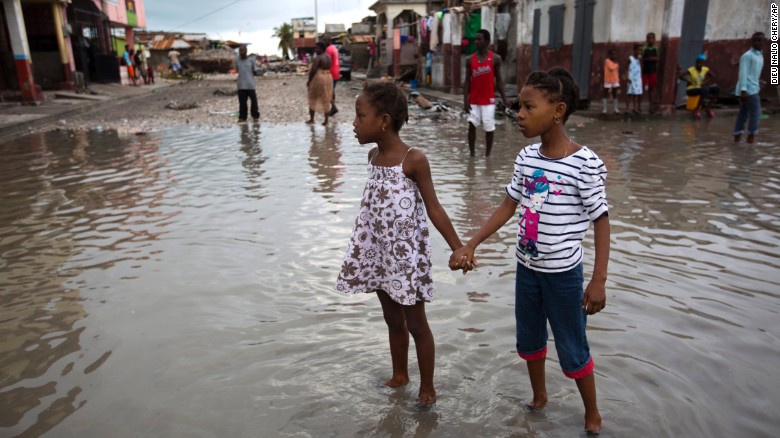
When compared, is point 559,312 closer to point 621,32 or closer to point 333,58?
point 333,58

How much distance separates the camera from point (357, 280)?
2789 millimetres

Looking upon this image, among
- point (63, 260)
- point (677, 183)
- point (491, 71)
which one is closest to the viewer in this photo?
point (63, 260)

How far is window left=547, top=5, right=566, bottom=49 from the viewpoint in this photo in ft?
55.6

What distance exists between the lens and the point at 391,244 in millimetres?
2699

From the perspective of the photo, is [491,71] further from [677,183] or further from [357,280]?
[357,280]

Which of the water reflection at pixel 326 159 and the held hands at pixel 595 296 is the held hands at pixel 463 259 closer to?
the held hands at pixel 595 296

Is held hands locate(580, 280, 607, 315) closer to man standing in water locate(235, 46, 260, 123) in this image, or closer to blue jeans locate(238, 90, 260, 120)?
man standing in water locate(235, 46, 260, 123)

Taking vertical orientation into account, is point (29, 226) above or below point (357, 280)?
below

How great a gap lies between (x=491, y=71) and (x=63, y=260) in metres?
6.02

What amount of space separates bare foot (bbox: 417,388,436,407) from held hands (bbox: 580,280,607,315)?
900 mm

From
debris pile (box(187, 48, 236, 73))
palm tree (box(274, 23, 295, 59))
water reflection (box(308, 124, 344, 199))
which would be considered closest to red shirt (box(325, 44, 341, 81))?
water reflection (box(308, 124, 344, 199))

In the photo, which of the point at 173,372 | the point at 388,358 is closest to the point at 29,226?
the point at 173,372

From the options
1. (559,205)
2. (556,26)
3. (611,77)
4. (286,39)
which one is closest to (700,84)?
(611,77)

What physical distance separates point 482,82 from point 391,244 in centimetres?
641
